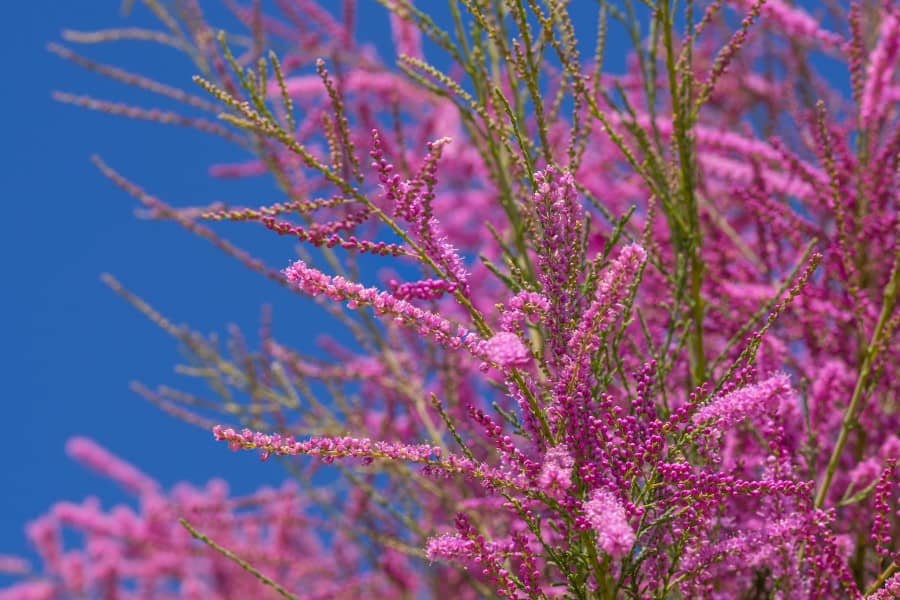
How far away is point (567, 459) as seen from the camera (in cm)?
121

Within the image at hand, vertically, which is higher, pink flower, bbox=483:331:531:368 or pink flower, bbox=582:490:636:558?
pink flower, bbox=483:331:531:368

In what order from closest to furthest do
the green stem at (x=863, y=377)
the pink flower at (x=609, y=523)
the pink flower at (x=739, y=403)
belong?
1. the pink flower at (x=609, y=523)
2. the pink flower at (x=739, y=403)
3. the green stem at (x=863, y=377)

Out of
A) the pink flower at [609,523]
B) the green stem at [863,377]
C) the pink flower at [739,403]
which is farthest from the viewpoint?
the green stem at [863,377]

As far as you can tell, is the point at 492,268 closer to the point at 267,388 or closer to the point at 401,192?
the point at 401,192

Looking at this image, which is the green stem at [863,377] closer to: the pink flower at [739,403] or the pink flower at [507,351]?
the pink flower at [739,403]

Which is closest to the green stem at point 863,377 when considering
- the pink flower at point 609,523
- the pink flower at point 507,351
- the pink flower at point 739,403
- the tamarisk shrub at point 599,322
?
the tamarisk shrub at point 599,322

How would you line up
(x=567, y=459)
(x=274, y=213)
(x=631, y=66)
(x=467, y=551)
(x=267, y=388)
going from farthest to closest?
(x=631, y=66), (x=267, y=388), (x=274, y=213), (x=467, y=551), (x=567, y=459)

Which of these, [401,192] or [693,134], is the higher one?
[693,134]

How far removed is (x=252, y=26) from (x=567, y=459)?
2088 millimetres

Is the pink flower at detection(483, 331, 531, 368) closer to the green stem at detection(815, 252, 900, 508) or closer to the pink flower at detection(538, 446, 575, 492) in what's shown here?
the pink flower at detection(538, 446, 575, 492)

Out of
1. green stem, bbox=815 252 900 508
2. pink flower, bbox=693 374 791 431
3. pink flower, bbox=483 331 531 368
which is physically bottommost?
pink flower, bbox=693 374 791 431

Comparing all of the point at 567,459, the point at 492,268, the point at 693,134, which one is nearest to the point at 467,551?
the point at 567,459

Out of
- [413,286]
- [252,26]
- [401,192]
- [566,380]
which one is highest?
[252,26]

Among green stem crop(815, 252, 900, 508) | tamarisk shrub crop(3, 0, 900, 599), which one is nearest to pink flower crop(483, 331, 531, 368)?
tamarisk shrub crop(3, 0, 900, 599)
